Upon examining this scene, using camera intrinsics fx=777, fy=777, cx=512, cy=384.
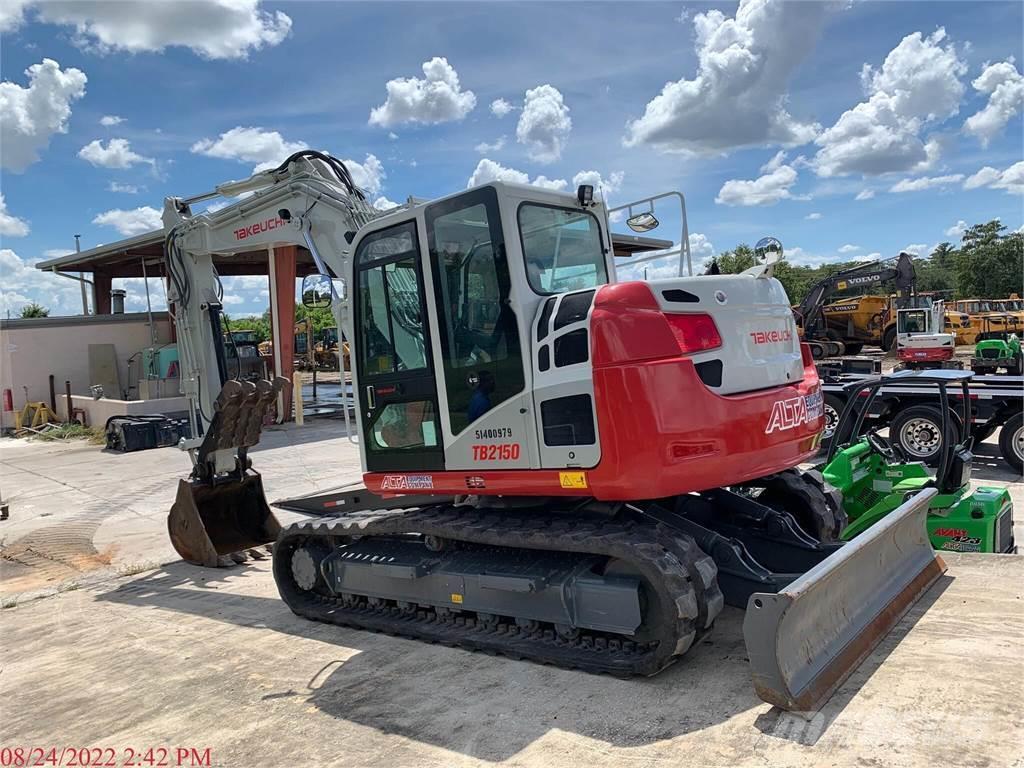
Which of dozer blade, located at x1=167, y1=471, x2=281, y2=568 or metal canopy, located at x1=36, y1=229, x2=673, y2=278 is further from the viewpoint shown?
metal canopy, located at x1=36, y1=229, x2=673, y2=278

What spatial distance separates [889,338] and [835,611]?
2750 centimetres

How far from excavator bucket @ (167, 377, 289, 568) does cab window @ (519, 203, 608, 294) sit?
3.28 metres

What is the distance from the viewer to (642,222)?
500 cm

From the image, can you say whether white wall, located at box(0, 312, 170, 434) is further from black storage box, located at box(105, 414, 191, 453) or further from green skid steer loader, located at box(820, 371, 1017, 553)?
green skid steer loader, located at box(820, 371, 1017, 553)

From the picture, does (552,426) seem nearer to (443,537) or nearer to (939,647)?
(443,537)

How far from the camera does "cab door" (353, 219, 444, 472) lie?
15.7 feet

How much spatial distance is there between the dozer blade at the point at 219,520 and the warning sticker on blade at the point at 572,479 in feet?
13.0

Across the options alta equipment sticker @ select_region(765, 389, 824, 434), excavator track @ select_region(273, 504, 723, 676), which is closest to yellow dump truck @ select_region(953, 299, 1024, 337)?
alta equipment sticker @ select_region(765, 389, 824, 434)

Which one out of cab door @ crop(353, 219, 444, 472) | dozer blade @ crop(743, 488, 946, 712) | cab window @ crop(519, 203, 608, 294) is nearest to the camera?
dozer blade @ crop(743, 488, 946, 712)

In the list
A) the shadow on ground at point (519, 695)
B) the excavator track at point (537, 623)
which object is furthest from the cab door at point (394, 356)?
the shadow on ground at point (519, 695)

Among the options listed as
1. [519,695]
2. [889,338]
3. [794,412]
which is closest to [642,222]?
[794,412]

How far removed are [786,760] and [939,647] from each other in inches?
58.0

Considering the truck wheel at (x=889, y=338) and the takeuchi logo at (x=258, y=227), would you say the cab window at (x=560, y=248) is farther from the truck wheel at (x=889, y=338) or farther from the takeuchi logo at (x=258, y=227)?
the truck wheel at (x=889, y=338)

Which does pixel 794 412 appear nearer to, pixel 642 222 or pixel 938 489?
pixel 642 222
